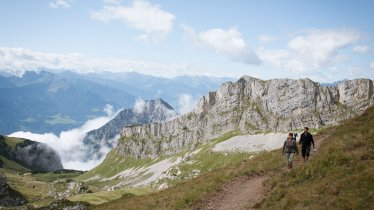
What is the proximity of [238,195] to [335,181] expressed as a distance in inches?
441

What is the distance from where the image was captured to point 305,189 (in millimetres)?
28219

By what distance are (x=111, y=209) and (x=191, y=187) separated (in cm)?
1060

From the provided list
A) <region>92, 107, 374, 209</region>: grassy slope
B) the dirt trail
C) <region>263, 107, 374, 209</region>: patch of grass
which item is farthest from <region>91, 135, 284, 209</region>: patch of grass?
<region>263, 107, 374, 209</region>: patch of grass

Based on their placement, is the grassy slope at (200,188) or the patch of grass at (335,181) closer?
the patch of grass at (335,181)

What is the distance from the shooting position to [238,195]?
36.1 meters

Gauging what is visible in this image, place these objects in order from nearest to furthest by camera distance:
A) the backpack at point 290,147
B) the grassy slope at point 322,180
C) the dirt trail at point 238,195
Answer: the grassy slope at point 322,180 < the dirt trail at point 238,195 < the backpack at point 290,147

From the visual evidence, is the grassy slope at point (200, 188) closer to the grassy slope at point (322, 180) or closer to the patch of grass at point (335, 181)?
the grassy slope at point (322, 180)

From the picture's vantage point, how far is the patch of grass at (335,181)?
23.9 m

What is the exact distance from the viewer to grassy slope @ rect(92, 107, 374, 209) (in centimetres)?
2452

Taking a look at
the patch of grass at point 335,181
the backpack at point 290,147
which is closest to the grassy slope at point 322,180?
the patch of grass at point 335,181

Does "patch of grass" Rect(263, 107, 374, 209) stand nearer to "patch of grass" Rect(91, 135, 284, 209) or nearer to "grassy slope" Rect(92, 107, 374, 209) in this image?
"grassy slope" Rect(92, 107, 374, 209)

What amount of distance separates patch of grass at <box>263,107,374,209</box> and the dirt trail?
181 centimetres

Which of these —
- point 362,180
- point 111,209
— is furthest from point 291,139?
point 111,209

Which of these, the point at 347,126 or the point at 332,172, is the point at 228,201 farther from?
the point at 347,126
